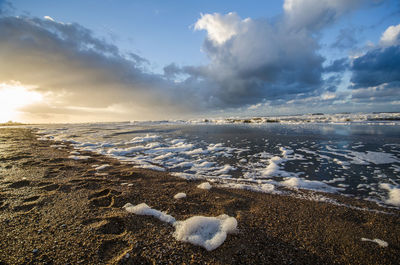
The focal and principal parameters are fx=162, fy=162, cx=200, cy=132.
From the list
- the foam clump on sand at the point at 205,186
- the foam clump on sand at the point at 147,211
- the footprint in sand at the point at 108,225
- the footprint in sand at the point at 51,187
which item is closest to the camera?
the footprint in sand at the point at 108,225

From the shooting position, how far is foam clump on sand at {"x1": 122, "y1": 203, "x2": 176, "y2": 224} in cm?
309

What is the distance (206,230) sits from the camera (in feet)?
A: 9.05

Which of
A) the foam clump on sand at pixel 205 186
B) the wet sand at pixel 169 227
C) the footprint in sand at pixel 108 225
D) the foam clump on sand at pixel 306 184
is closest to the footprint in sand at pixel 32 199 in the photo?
the wet sand at pixel 169 227

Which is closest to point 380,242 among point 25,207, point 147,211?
point 147,211

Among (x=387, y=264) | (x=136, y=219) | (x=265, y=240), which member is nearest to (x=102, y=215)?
(x=136, y=219)

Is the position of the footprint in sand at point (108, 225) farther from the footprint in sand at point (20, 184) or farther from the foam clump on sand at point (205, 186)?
the footprint in sand at point (20, 184)

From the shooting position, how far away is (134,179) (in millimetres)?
Answer: 5414

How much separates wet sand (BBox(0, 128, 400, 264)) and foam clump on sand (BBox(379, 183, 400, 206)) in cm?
53

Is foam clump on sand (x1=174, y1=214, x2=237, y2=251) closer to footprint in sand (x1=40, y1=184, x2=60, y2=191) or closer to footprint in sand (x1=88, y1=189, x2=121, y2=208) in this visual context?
footprint in sand (x1=88, y1=189, x2=121, y2=208)

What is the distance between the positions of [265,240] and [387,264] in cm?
156

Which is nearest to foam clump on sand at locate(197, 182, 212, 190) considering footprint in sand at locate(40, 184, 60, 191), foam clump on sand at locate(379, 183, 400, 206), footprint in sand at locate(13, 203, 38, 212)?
footprint in sand at locate(13, 203, 38, 212)

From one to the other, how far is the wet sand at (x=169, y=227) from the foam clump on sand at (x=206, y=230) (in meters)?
0.11

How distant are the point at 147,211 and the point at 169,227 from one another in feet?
2.37

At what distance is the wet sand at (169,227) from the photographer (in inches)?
87.7
